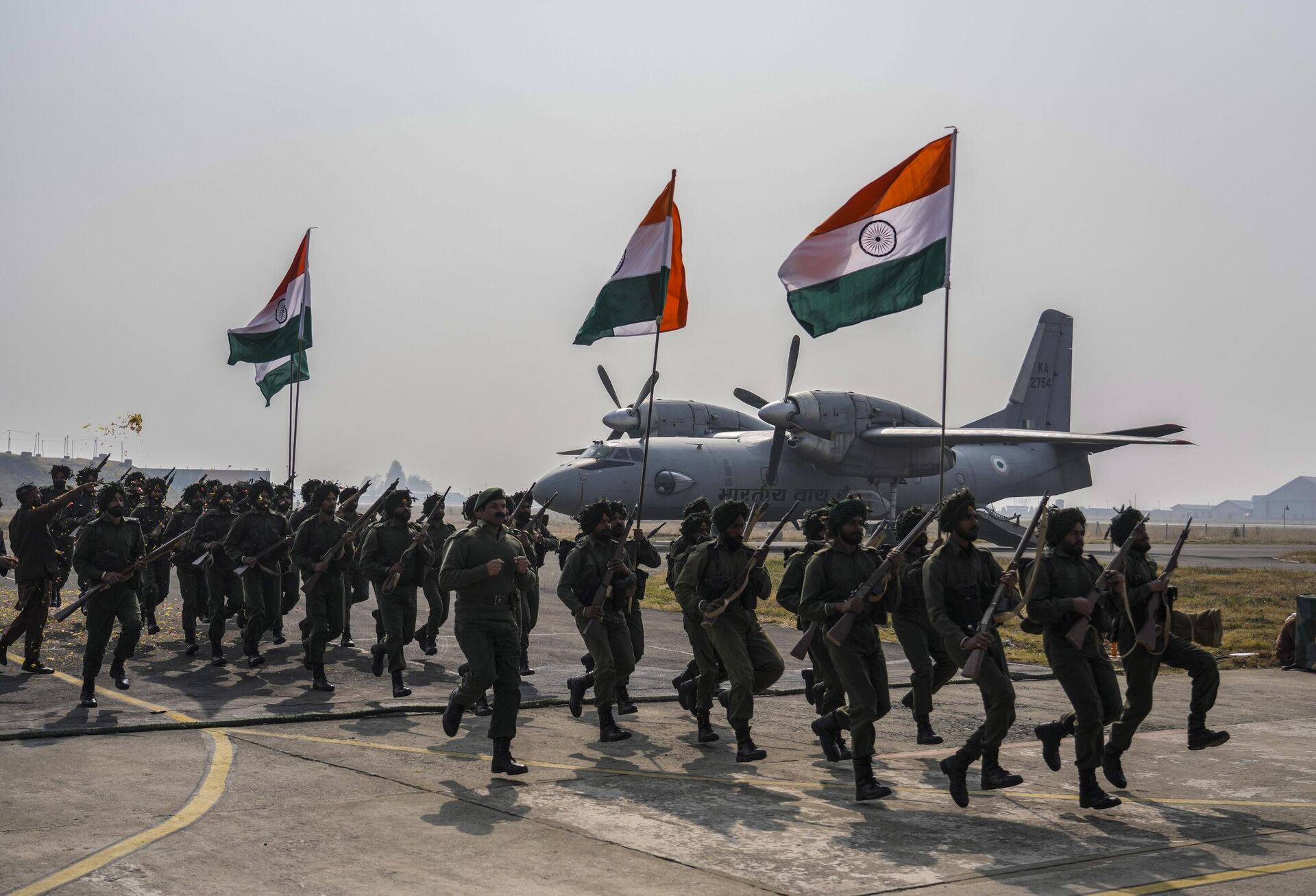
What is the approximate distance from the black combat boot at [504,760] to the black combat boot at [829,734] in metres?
2.38

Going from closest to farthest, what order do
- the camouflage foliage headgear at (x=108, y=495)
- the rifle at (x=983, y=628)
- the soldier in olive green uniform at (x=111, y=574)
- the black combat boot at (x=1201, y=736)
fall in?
1. the rifle at (x=983, y=628)
2. the black combat boot at (x=1201, y=736)
3. the soldier in olive green uniform at (x=111, y=574)
4. the camouflage foliage headgear at (x=108, y=495)

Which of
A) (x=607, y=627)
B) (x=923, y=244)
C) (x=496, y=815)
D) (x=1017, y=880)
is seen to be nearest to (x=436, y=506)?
(x=607, y=627)

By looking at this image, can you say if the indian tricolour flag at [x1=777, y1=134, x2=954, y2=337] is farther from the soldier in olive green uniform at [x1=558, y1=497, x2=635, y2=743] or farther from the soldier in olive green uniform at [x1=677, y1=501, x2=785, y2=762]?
the soldier in olive green uniform at [x1=677, y1=501, x2=785, y2=762]

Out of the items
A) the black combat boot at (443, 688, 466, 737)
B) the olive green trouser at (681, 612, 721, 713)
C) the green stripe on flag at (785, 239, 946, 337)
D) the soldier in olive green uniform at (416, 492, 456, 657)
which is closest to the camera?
the black combat boot at (443, 688, 466, 737)

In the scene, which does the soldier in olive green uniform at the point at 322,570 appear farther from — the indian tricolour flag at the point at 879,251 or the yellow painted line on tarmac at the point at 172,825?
the indian tricolour flag at the point at 879,251

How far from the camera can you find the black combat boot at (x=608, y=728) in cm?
1053

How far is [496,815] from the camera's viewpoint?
771 centimetres

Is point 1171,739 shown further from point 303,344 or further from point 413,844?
point 303,344

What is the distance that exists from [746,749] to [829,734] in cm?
66

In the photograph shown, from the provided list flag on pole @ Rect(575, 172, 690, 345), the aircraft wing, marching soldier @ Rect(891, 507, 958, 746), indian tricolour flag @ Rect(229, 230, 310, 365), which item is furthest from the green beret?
the aircraft wing

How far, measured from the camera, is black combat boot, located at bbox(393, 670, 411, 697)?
40.9 ft

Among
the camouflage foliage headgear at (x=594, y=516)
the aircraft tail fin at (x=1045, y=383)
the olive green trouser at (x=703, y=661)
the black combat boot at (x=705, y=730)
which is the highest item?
the aircraft tail fin at (x=1045, y=383)

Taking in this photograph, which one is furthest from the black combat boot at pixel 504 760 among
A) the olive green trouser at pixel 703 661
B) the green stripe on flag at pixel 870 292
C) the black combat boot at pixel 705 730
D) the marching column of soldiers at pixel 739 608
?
the green stripe on flag at pixel 870 292

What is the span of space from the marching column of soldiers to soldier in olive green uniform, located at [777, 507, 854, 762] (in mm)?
25
